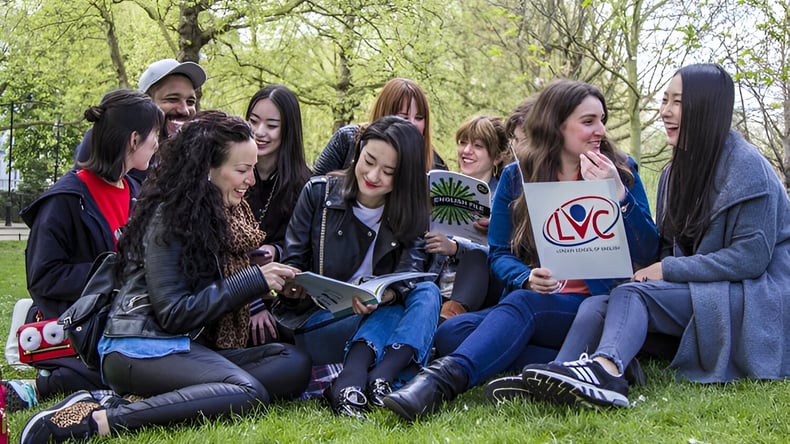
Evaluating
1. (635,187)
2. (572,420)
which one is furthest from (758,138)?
(572,420)

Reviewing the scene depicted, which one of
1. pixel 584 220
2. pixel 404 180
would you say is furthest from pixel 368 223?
pixel 584 220

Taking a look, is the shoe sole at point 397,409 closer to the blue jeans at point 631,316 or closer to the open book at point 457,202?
the blue jeans at point 631,316

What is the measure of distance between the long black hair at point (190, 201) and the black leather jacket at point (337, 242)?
73 centimetres

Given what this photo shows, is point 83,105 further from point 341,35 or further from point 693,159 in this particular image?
point 693,159

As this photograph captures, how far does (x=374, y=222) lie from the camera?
14.0 feet

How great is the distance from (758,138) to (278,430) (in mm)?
11196

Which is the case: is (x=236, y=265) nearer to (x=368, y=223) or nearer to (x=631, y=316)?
(x=368, y=223)

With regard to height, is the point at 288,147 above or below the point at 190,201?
above

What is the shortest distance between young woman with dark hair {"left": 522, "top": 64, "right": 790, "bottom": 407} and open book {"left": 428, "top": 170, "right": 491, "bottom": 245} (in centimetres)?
109

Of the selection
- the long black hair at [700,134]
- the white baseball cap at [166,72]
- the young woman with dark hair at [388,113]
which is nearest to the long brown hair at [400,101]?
the young woman with dark hair at [388,113]

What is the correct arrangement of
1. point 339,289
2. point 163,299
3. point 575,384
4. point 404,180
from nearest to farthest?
point 575,384, point 163,299, point 339,289, point 404,180

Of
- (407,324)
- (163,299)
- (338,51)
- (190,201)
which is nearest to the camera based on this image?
(163,299)

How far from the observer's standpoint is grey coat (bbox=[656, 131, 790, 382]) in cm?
365

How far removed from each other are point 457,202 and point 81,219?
6.90 ft
